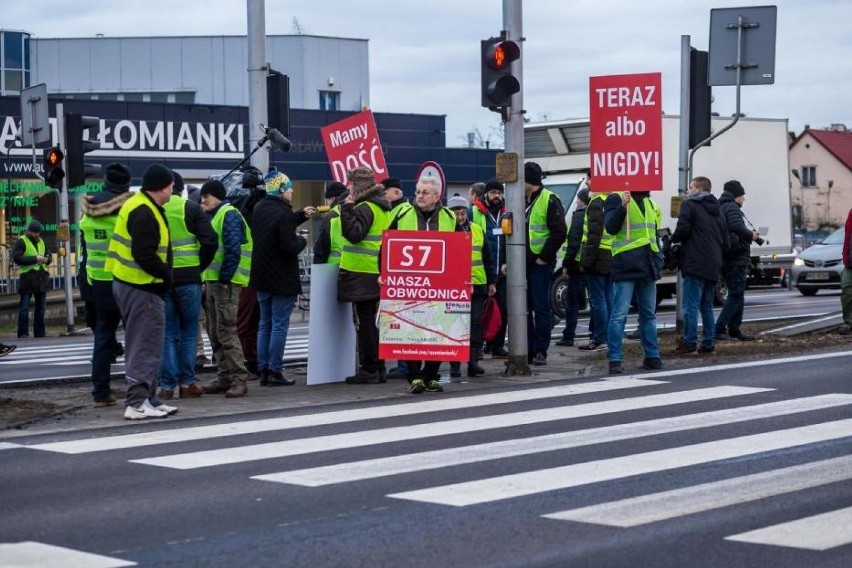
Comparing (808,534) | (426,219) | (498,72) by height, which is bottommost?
(808,534)

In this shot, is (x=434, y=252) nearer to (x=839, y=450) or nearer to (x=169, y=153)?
(x=839, y=450)

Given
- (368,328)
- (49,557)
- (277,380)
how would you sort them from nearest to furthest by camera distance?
(49,557)
(368,328)
(277,380)

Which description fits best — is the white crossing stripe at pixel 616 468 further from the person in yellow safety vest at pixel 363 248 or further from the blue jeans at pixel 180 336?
the blue jeans at pixel 180 336

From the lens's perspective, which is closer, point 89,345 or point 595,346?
point 595,346

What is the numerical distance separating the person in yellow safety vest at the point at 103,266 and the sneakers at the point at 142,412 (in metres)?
0.87

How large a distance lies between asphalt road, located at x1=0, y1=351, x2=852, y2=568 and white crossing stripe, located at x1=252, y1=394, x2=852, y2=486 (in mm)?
24

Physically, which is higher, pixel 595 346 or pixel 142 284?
pixel 142 284

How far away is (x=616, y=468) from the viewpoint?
883 cm

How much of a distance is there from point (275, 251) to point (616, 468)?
545 cm

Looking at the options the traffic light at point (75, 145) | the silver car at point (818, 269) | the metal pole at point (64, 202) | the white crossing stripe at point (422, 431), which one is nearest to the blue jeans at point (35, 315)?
the metal pole at point (64, 202)

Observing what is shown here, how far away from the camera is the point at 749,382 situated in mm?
13016

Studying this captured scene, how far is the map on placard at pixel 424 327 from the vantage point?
42.1 feet

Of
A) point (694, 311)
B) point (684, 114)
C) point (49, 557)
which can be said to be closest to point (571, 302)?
point (694, 311)

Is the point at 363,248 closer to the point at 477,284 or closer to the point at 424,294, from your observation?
the point at 424,294
